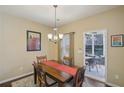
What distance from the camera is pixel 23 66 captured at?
401cm

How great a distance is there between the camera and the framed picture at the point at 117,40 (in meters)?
2.86

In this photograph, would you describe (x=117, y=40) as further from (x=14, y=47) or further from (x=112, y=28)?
(x=14, y=47)

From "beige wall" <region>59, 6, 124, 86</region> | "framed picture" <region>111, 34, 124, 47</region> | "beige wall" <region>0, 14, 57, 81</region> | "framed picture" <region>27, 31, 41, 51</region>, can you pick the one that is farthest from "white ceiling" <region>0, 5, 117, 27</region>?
"framed picture" <region>27, 31, 41, 51</region>

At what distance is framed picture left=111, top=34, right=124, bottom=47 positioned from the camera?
2862mm

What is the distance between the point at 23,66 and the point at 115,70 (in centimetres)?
337

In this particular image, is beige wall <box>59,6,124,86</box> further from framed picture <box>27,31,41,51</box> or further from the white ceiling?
framed picture <box>27,31,41,51</box>

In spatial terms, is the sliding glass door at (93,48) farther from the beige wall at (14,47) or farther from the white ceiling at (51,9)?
the beige wall at (14,47)

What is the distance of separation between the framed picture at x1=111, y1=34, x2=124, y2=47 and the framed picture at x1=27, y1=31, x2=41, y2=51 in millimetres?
3115

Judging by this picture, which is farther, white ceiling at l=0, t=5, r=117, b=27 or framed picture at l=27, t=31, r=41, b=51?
framed picture at l=27, t=31, r=41, b=51

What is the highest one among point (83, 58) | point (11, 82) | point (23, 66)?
point (83, 58)

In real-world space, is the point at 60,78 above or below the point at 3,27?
below
